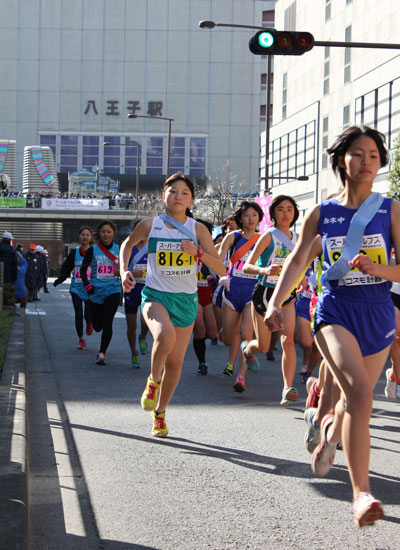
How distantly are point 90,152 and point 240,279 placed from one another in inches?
3053

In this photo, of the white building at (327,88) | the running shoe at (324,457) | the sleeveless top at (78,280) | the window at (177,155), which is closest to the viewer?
the running shoe at (324,457)

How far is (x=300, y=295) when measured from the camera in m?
10.4

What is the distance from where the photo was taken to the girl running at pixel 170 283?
22.0ft

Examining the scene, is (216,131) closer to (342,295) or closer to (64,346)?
(64,346)

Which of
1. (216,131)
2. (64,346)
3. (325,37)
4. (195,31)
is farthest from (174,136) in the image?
(64,346)

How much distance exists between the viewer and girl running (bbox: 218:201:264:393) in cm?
971

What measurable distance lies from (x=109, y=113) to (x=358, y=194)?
3284 inches

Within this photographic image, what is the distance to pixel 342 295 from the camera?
4.51m

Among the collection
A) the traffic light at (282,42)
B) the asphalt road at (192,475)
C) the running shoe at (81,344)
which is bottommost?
the asphalt road at (192,475)

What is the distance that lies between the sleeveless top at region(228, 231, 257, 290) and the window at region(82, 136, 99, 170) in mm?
76313

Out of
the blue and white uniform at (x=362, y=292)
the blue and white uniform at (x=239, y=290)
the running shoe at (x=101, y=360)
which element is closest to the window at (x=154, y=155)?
the running shoe at (x=101, y=360)

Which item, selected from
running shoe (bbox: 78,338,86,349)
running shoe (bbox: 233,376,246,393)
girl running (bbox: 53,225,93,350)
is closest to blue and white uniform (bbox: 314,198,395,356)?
running shoe (bbox: 233,376,246,393)

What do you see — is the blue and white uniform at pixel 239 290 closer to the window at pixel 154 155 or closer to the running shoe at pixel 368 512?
the running shoe at pixel 368 512

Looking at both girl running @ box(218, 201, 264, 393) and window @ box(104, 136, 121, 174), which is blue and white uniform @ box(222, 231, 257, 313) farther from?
window @ box(104, 136, 121, 174)
